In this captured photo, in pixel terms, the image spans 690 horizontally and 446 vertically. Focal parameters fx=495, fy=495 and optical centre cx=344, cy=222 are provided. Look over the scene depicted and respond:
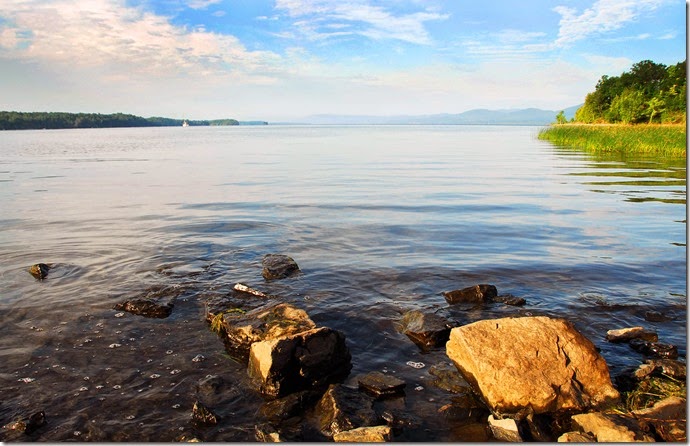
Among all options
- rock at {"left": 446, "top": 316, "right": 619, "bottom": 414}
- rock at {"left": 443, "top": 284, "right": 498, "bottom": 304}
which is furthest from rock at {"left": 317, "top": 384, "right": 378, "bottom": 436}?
rock at {"left": 443, "top": 284, "right": 498, "bottom": 304}

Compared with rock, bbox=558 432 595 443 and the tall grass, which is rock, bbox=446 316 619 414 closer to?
rock, bbox=558 432 595 443

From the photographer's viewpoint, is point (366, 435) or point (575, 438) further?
point (366, 435)

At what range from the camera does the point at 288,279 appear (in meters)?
12.0

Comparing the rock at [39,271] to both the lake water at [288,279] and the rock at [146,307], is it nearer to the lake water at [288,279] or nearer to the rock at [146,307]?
the lake water at [288,279]

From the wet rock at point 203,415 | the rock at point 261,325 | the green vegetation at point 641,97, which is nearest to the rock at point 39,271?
the rock at point 261,325

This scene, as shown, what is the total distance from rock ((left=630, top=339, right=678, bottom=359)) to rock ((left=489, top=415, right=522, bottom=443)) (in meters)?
3.53

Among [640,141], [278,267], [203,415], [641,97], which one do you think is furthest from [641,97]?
[203,415]

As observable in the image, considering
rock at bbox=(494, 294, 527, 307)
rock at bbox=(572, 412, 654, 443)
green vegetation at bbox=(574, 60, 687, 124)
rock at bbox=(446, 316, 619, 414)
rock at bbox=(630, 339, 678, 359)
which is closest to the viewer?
rock at bbox=(572, 412, 654, 443)

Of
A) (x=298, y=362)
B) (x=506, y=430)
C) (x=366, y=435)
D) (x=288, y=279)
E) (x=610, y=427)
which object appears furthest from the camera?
(x=288, y=279)

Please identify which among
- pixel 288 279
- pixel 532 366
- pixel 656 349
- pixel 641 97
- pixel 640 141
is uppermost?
pixel 641 97

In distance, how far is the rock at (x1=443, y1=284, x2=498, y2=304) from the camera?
10406 mm

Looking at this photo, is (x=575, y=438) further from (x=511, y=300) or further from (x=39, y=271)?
(x=39, y=271)

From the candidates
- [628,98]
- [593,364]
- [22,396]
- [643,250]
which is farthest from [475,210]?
[628,98]

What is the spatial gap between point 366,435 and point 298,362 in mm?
1723
